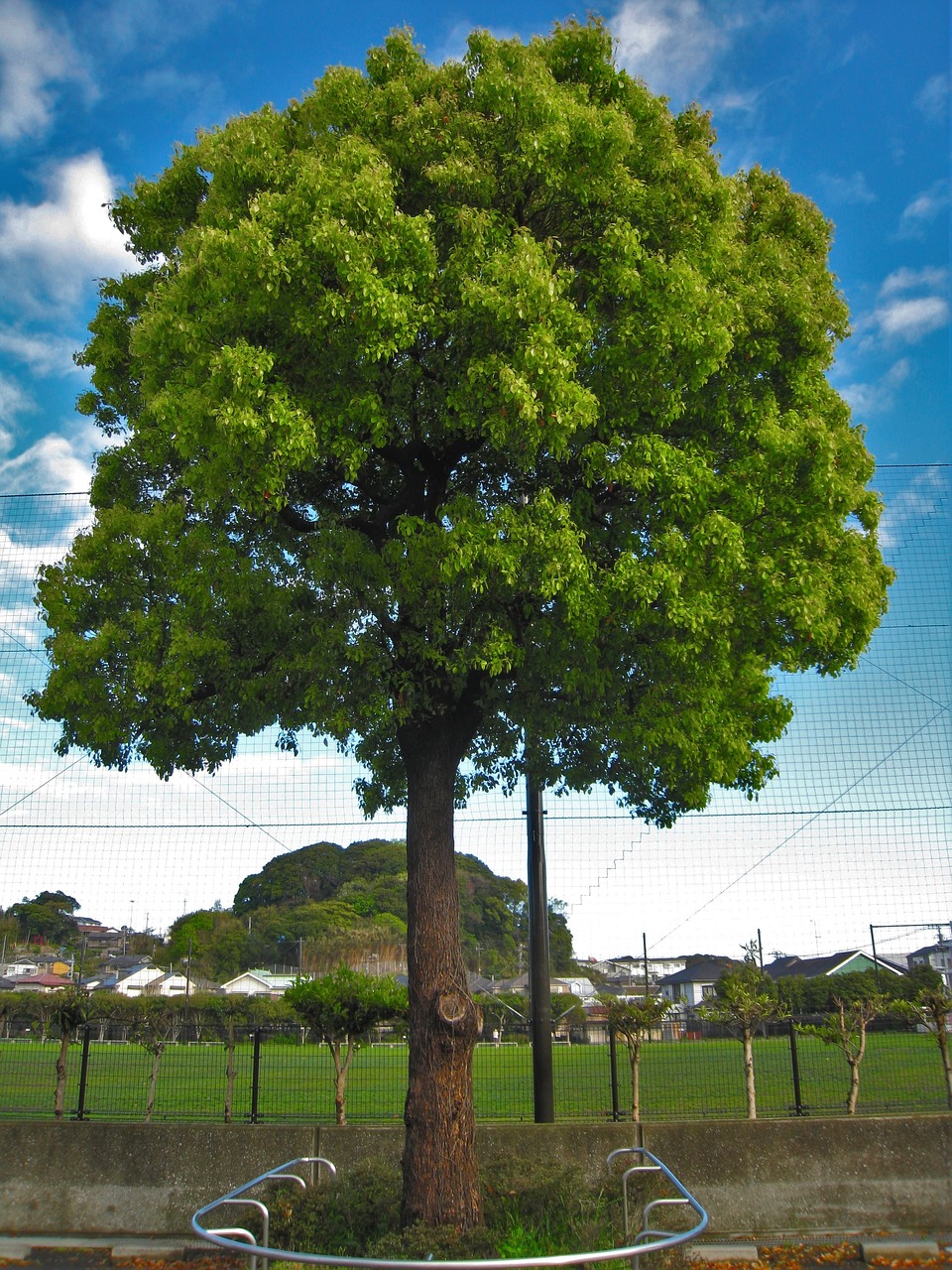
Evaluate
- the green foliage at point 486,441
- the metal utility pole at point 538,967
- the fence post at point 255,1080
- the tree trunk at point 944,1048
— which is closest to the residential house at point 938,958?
the tree trunk at point 944,1048

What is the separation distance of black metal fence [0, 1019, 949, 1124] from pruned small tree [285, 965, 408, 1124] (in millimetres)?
561

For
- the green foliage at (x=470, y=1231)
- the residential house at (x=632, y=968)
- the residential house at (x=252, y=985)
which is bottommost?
the green foliage at (x=470, y=1231)

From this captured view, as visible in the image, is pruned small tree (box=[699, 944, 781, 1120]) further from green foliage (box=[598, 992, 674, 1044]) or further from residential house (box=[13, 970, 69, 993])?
residential house (box=[13, 970, 69, 993])

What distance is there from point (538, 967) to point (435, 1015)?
1931 mm

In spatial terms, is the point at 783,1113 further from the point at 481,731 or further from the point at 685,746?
the point at 685,746

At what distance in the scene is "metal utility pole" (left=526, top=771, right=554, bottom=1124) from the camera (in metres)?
7.76

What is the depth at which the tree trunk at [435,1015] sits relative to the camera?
237 inches

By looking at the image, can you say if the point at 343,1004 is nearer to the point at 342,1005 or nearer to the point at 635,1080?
the point at 342,1005

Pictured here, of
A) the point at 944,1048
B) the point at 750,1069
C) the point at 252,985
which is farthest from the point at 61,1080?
the point at 252,985

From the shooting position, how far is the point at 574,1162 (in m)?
7.14

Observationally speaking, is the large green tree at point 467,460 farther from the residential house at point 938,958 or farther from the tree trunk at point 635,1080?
the residential house at point 938,958

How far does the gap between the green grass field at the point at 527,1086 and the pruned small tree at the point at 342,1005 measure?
3.22 feet

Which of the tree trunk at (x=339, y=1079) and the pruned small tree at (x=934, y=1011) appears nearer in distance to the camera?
the tree trunk at (x=339, y=1079)

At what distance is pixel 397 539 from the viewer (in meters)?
6.55
